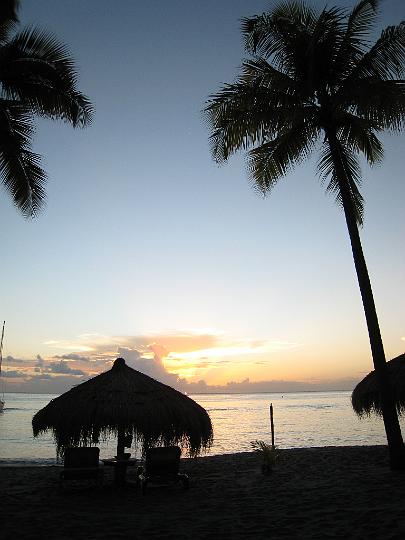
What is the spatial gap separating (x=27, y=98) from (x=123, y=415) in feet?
26.2

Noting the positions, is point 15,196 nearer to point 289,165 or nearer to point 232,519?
point 289,165

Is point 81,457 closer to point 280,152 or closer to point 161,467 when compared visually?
point 161,467

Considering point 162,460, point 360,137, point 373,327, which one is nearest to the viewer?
point 162,460

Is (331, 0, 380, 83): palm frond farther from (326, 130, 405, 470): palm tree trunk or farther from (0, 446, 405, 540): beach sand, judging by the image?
(0, 446, 405, 540): beach sand

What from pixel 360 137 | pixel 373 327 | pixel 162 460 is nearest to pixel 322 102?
pixel 360 137

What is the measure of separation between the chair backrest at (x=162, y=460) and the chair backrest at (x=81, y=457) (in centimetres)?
123

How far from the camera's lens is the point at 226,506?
25.9ft

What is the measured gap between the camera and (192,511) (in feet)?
25.0

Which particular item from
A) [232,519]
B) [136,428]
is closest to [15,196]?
[136,428]

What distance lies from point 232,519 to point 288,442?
99.2 feet

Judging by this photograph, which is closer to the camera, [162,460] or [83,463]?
[162,460]

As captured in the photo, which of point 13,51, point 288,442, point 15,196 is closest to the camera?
point 13,51

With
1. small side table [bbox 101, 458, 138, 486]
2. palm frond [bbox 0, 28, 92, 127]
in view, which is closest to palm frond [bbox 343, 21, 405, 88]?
palm frond [bbox 0, 28, 92, 127]

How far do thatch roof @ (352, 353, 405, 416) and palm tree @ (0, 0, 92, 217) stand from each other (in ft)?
33.5
